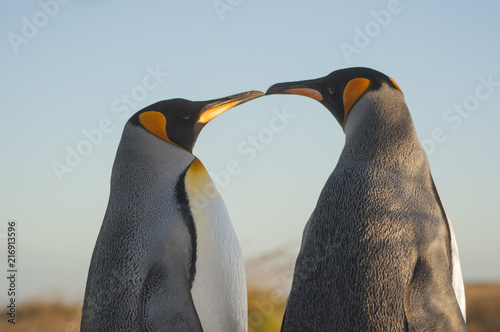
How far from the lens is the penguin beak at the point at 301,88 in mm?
3414

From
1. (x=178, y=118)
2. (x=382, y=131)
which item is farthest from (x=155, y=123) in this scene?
(x=382, y=131)

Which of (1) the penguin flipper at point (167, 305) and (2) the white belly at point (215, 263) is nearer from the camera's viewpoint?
(1) the penguin flipper at point (167, 305)

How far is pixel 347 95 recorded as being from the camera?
3154mm

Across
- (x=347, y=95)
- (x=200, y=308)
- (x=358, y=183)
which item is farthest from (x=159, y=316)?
(x=347, y=95)

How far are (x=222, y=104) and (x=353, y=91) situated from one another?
0.92 m

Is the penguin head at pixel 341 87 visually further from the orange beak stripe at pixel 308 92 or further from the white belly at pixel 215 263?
the white belly at pixel 215 263

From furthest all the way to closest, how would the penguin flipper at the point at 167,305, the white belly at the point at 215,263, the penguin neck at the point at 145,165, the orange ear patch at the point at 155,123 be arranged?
the orange ear patch at the point at 155,123 → the penguin neck at the point at 145,165 → the white belly at the point at 215,263 → the penguin flipper at the point at 167,305

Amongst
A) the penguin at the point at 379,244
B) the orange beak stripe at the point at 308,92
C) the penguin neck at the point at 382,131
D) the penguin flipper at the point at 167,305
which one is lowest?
the penguin flipper at the point at 167,305

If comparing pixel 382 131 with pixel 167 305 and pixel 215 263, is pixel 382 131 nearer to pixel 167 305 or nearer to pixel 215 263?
pixel 215 263

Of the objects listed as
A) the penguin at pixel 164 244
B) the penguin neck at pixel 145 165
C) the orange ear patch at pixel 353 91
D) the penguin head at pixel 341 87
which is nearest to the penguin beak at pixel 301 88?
the penguin head at pixel 341 87

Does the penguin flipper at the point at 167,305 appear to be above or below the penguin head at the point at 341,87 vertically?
below

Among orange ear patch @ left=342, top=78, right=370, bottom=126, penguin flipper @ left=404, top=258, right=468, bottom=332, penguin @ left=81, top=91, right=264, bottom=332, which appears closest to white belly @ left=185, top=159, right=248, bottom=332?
penguin @ left=81, top=91, right=264, bottom=332

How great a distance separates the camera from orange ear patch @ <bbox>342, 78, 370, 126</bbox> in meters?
3.08

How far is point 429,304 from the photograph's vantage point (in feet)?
8.18
